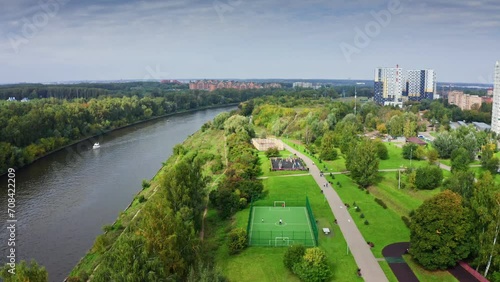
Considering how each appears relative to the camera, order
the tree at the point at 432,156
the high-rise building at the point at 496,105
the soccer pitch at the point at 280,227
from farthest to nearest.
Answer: the high-rise building at the point at 496,105 < the tree at the point at 432,156 < the soccer pitch at the point at 280,227

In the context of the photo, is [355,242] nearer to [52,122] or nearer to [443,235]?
[443,235]

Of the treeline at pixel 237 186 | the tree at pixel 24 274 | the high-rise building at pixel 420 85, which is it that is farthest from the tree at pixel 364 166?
the high-rise building at pixel 420 85

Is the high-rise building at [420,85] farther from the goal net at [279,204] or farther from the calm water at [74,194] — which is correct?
the goal net at [279,204]

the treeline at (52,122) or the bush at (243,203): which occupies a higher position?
the treeline at (52,122)

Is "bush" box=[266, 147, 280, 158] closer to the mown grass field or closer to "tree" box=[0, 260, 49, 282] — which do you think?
the mown grass field

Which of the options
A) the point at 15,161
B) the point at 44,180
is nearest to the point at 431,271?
the point at 44,180

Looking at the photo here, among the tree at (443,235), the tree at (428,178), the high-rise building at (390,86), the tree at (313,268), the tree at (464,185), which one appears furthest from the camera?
the high-rise building at (390,86)

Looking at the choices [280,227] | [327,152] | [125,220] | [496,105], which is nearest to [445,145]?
[327,152]
